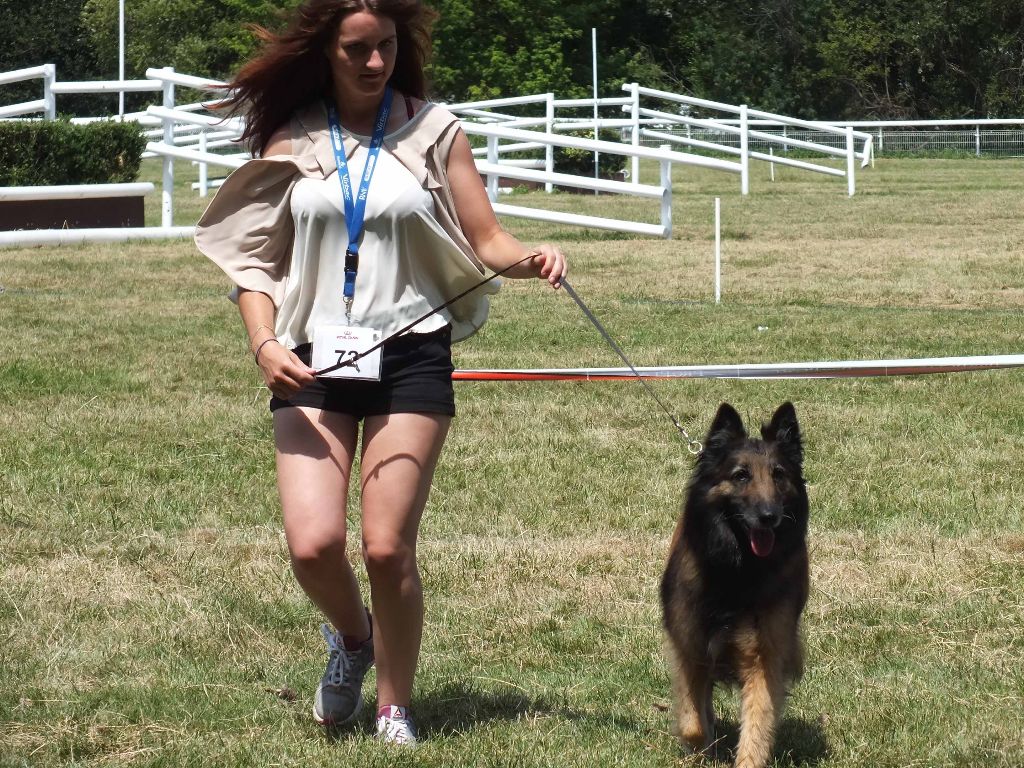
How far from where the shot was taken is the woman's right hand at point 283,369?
156 inches

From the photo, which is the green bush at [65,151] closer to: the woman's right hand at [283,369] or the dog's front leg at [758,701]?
the woman's right hand at [283,369]

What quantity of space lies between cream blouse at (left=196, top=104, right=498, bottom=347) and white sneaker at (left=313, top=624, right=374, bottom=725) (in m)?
0.96

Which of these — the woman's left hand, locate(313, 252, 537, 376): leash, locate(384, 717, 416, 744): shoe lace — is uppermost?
the woman's left hand

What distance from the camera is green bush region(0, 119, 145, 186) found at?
17531 mm

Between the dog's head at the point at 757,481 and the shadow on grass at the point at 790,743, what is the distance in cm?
65

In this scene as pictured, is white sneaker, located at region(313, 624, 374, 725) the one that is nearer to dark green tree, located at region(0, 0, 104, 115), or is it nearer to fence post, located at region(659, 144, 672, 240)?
fence post, located at region(659, 144, 672, 240)

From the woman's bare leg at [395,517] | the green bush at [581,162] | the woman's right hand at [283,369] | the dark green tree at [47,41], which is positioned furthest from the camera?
the dark green tree at [47,41]

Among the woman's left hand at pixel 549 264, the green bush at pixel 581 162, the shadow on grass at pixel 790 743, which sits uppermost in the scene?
the green bush at pixel 581 162

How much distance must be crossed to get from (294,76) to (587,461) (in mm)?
4300

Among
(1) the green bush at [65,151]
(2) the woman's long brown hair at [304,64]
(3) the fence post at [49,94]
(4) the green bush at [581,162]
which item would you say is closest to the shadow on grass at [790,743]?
(2) the woman's long brown hair at [304,64]

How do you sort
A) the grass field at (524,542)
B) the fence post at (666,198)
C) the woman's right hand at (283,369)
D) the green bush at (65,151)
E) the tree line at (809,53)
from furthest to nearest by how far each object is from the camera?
the tree line at (809,53) < the fence post at (666,198) < the green bush at (65,151) < the grass field at (524,542) < the woman's right hand at (283,369)

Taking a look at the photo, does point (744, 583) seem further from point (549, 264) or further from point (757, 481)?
point (549, 264)

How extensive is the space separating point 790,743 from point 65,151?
15.2 metres

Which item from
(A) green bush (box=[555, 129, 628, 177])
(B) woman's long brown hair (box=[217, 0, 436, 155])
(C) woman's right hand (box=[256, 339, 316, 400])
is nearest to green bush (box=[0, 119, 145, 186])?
(A) green bush (box=[555, 129, 628, 177])
